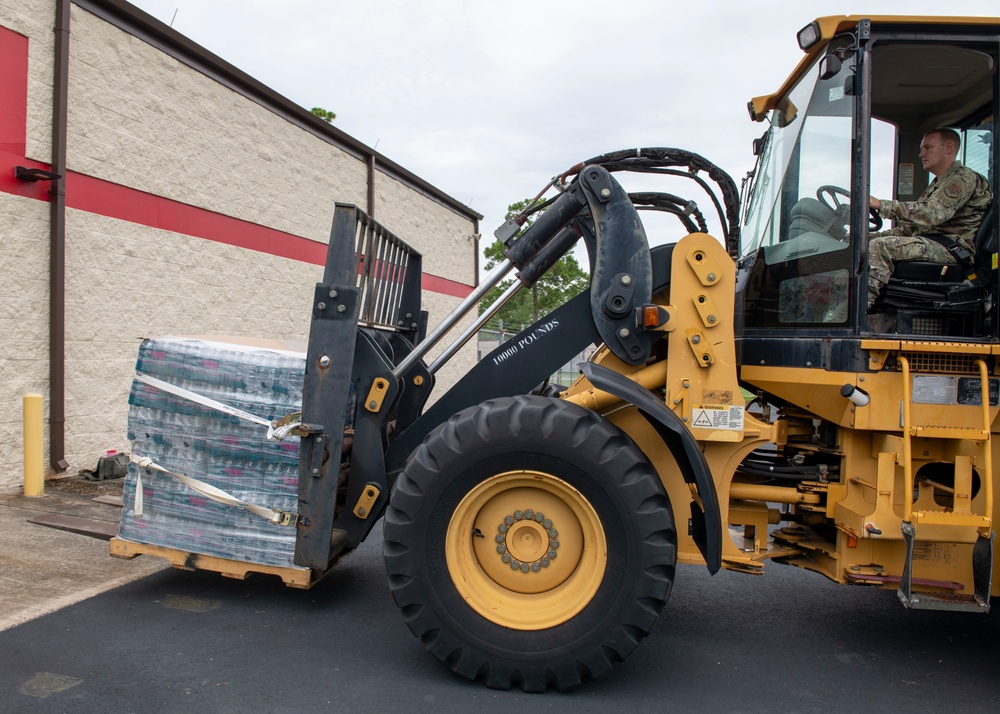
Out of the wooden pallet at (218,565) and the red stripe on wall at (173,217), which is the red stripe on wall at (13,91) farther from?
the wooden pallet at (218,565)

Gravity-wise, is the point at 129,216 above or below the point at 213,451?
above

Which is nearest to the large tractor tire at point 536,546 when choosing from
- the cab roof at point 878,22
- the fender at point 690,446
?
the fender at point 690,446

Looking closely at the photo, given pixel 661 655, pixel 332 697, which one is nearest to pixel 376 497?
pixel 332 697

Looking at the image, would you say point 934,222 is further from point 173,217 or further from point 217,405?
point 173,217

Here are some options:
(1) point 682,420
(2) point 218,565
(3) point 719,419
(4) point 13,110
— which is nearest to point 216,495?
(2) point 218,565

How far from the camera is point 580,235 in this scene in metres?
3.90

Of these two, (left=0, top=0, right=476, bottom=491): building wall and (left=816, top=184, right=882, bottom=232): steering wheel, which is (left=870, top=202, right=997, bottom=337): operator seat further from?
(left=0, top=0, right=476, bottom=491): building wall

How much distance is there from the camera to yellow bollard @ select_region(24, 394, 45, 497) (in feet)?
21.6

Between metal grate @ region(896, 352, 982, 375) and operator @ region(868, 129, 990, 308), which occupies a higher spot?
operator @ region(868, 129, 990, 308)

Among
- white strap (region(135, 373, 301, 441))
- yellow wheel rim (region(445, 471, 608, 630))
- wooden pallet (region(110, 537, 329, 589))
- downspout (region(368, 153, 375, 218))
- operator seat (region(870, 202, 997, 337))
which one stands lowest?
wooden pallet (region(110, 537, 329, 589))

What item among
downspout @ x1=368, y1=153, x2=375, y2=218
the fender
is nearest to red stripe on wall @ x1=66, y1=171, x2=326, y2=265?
downspout @ x1=368, y1=153, x2=375, y2=218

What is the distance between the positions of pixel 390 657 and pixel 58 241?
18.2ft

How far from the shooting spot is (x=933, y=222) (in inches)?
150

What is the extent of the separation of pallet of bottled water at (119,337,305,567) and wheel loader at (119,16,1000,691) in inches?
7.4
